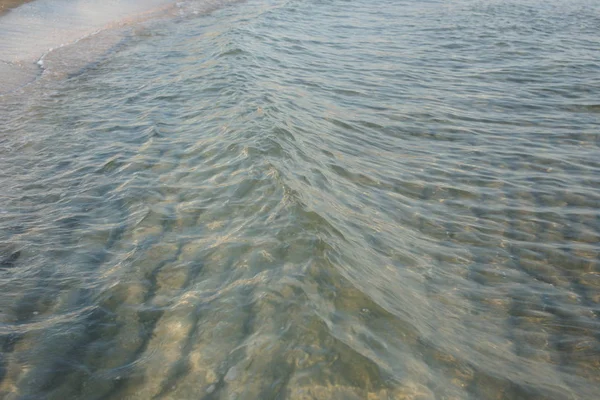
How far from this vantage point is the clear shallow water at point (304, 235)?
3.36 meters

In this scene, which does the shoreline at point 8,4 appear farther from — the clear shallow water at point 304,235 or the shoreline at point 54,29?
the clear shallow water at point 304,235

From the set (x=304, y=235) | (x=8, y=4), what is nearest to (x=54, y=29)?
(x=8, y=4)

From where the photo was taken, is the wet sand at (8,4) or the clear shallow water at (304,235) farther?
the wet sand at (8,4)

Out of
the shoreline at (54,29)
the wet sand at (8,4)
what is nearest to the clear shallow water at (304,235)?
the shoreline at (54,29)

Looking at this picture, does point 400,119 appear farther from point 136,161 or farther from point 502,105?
point 136,161

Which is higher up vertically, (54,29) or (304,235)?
(304,235)

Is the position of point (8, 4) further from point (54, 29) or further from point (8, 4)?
point (54, 29)

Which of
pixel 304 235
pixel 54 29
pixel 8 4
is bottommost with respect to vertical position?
pixel 54 29

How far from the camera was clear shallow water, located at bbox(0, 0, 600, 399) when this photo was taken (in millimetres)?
3359

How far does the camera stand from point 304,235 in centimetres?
472

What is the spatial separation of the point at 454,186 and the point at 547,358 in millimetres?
2908

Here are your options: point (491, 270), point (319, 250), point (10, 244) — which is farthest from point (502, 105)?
point (10, 244)

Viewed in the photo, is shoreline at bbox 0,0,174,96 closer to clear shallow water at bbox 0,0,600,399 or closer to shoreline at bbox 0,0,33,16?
shoreline at bbox 0,0,33,16

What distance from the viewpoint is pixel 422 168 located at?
6551 mm
